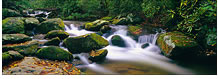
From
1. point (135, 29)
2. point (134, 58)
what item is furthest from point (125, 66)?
point (135, 29)

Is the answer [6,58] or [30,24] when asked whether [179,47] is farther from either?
[30,24]

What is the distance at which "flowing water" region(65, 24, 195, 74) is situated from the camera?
15.9 feet

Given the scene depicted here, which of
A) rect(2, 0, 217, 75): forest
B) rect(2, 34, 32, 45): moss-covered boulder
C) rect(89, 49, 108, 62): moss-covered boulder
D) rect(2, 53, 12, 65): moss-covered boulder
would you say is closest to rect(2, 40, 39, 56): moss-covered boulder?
rect(2, 0, 217, 75): forest

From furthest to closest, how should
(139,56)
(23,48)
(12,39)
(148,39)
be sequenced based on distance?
1. (148,39)
2. (139,56)
3. (12,39)
4. (23,48)

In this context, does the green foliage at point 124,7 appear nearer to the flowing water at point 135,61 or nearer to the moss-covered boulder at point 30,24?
the flowing water at point 135,61

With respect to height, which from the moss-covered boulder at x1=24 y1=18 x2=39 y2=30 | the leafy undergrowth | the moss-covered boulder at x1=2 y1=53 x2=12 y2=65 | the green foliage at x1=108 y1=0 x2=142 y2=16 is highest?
the green foliage at x1=108 y1=0 x2=142 y2=16

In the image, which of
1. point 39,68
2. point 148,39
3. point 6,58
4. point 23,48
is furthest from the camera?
point 148,39

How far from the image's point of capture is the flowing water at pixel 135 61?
4852 millimetres

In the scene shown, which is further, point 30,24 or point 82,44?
point 30,24

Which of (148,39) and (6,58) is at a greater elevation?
(148,39)

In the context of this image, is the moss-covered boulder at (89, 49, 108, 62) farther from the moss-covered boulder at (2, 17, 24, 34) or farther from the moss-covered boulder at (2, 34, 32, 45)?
the moss-covered boulder at (2, 17, 24, 34)

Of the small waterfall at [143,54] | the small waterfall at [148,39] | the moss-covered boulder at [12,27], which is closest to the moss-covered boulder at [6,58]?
the moss-covered boulder at [12,27]

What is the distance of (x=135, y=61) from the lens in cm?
570

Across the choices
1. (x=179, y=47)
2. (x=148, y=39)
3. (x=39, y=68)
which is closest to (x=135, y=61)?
(x=179, y=47)
